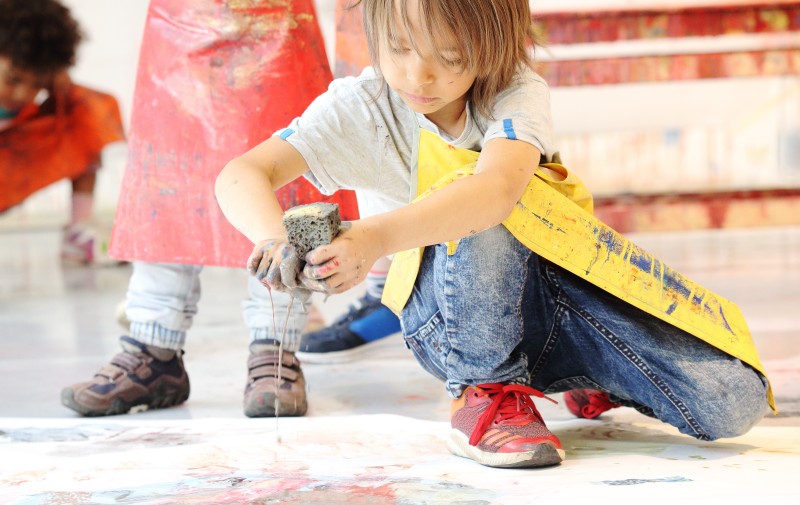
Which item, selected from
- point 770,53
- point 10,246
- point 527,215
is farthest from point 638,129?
point 527,215

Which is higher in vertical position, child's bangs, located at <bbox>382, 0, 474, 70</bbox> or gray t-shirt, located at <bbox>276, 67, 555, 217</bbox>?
child's bangs, located at <bbox>382, 0, 474, 70</bbox>

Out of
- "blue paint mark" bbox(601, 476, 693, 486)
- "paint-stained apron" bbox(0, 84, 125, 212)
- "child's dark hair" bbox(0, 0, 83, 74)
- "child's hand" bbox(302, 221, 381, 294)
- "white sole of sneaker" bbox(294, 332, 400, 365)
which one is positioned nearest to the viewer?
"child's hand" bbox(302, 221, 381, 294)

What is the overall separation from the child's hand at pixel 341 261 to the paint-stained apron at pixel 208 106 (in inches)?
20.4

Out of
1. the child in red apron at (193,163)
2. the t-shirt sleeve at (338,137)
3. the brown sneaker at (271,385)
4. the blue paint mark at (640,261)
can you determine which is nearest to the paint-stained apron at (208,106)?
the child in red apron at (193,163)

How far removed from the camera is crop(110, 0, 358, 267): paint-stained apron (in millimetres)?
1371

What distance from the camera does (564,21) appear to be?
3057 millimetres

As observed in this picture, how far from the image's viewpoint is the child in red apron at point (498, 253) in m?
1.00

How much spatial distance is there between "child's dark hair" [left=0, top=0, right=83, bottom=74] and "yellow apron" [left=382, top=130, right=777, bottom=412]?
7.95 ft

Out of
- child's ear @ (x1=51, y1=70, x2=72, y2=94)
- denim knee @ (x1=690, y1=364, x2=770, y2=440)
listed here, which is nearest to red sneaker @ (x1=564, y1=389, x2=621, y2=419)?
denim knee @ (x1=690, y1=364, x2=770, y2=440)

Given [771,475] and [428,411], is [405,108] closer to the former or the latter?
[428,411]

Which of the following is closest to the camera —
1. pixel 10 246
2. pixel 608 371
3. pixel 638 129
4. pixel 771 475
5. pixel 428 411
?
pixel 771 475

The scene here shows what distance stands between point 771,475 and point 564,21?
228 centimetres

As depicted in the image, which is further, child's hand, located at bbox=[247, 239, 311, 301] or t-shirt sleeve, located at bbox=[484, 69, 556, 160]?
t-shirt sleeve, located at bbox=[484, 69, 556, 160]

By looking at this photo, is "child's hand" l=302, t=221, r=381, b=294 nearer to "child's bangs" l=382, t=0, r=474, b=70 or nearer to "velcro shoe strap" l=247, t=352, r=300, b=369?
"child's bangs" l=382, t=0, r=474, b=70
